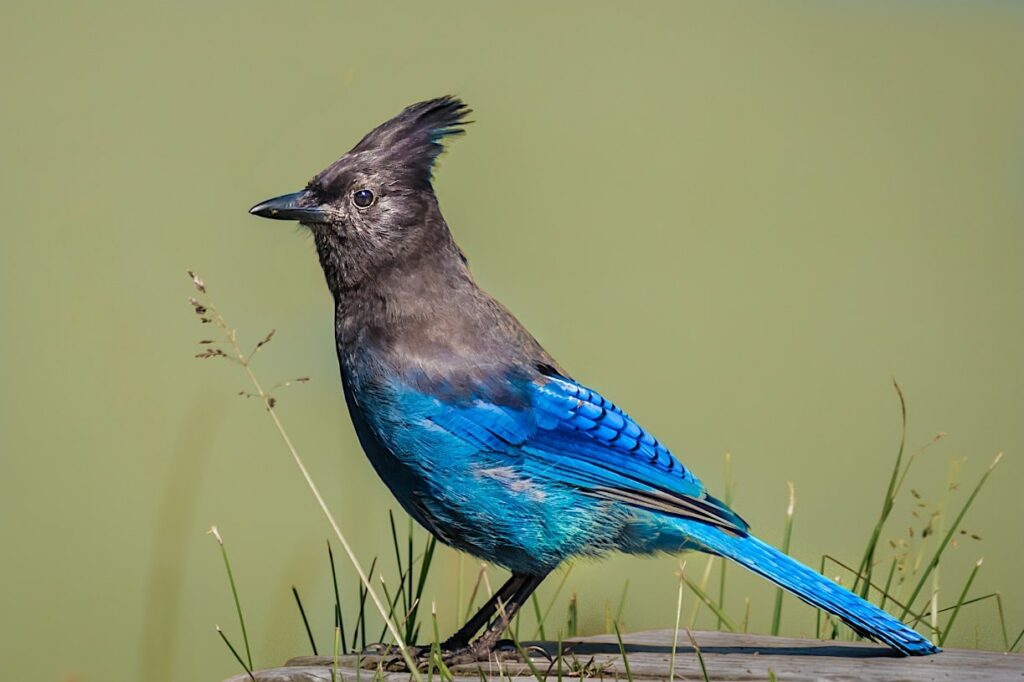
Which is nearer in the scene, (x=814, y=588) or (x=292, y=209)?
(x=814, y=588)

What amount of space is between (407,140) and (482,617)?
1015 mm

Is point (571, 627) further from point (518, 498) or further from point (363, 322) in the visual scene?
point (363, 322)

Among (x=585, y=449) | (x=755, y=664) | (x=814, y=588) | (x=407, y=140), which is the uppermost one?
(x=407, y=140)

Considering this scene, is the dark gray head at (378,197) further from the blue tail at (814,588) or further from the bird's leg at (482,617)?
the blue tail at (814,588)

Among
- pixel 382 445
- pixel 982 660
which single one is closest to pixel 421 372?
pixel 382 445

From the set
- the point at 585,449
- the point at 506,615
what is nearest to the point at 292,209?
the point at 585,449

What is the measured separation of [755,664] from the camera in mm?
2475

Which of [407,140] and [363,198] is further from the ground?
[407,140]

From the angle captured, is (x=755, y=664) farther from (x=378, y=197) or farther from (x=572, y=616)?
(x=378, y=197)

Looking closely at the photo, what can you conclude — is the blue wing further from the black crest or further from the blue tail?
the black crest

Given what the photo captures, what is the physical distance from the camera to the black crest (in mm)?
2723

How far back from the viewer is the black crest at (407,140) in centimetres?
272

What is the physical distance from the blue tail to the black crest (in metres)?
0.95

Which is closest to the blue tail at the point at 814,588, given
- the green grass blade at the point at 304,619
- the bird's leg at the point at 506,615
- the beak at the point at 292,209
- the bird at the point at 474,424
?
the bird at the point at 474,424
